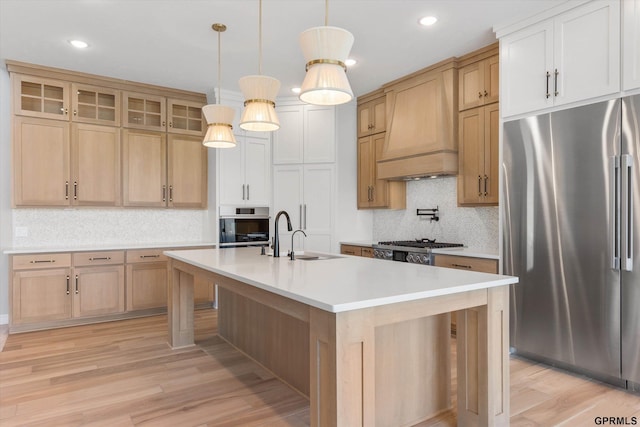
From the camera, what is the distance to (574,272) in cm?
292

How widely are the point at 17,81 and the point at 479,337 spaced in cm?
504

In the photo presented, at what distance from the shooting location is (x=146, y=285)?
4699 mm

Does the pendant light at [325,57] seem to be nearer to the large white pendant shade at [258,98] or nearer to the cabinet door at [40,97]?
the large white pendant shade at [258,98]

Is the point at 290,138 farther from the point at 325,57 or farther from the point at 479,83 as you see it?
the point at 325,57

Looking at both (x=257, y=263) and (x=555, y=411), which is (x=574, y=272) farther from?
(x=257, y=263)

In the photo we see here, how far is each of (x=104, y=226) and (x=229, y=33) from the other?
291 cm

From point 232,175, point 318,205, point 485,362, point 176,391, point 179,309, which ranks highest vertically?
point 232,175

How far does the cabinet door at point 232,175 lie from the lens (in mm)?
5109

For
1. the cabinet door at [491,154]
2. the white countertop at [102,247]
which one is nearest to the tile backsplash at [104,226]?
the white countertop at [102,247]

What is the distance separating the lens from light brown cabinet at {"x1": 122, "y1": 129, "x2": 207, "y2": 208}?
16.0 feet

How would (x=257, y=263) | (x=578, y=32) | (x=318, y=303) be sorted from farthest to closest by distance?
(x=578, y=32) < (x=257, y=263) < (x=318, y=303)

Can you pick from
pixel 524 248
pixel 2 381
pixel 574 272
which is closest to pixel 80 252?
pixel 2 381

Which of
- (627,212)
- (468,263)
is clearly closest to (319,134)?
(468,263)

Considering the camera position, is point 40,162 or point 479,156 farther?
point 40,162
